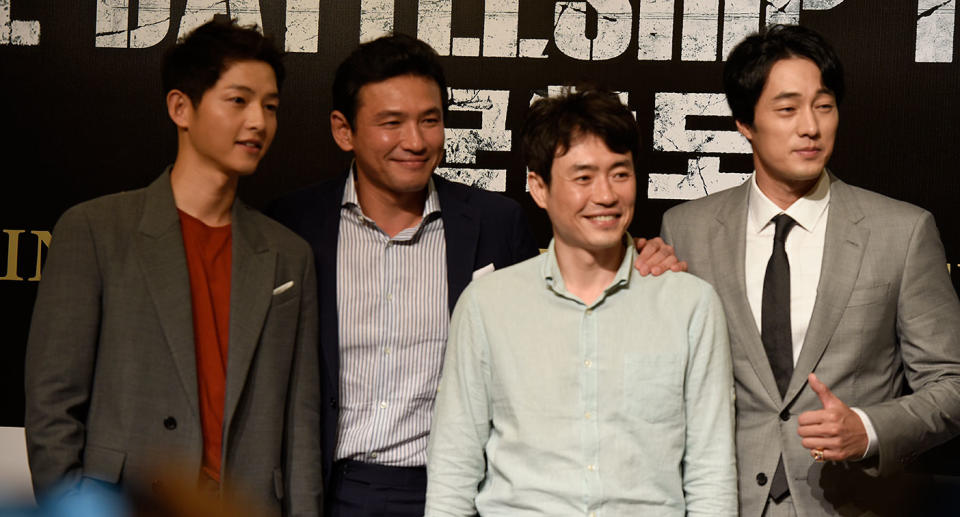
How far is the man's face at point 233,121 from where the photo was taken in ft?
8.92

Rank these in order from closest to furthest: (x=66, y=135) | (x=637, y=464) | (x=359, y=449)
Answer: (x=637, y=464), (x=359, y=449), (x=66, y=135)

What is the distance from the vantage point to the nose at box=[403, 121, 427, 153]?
9.66ft

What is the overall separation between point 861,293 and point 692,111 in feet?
4.80

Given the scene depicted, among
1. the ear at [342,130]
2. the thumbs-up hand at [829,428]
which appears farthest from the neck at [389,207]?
the thumbs-up hand at [829,428]

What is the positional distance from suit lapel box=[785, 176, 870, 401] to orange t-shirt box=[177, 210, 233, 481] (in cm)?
133

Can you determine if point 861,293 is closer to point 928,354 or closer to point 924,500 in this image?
point 928,354

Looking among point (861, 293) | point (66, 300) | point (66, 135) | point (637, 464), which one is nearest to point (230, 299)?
point (66, 300)

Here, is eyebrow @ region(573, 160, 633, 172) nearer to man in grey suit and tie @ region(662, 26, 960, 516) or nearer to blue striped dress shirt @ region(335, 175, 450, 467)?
man in grey suit and tie @ region(662, 26, 960, 516)

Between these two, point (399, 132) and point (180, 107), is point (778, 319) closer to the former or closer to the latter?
point (399, 132)

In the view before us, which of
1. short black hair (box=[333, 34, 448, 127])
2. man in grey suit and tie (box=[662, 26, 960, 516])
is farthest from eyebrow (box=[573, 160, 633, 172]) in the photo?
short black hair (box=[333, 34, 448, 127])

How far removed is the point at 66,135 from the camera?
4031 mm

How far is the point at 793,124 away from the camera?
267 centimetres

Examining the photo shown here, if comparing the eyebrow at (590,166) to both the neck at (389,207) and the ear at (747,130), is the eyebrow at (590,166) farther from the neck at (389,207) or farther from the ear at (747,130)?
the neck at (389,207)

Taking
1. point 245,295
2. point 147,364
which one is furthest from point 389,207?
point 147,364
